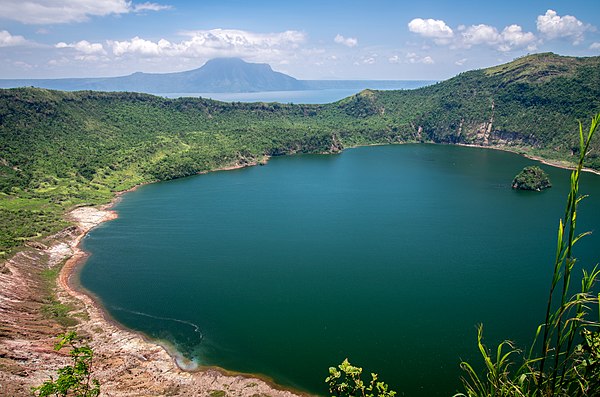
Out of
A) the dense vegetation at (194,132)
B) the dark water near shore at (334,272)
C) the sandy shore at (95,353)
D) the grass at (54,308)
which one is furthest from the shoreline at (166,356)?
the dense vegetation at (194,132)

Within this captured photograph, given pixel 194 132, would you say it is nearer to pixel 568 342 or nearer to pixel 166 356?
pixel 166 356

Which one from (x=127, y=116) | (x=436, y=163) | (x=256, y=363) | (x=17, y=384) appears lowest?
(x=256, y=363)

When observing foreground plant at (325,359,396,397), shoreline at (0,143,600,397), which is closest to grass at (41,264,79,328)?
shoreline at (0,143,600,397)

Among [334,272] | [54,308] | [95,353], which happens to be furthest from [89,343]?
[334,272]

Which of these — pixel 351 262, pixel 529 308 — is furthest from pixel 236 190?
pixel 529 308

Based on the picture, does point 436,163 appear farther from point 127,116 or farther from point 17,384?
point 17,384

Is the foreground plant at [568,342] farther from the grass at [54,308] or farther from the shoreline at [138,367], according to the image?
the grass at [54,308]

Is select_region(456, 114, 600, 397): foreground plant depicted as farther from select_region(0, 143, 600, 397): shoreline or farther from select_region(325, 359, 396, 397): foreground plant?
select_region(0, 143, 600, 397): shoreline
